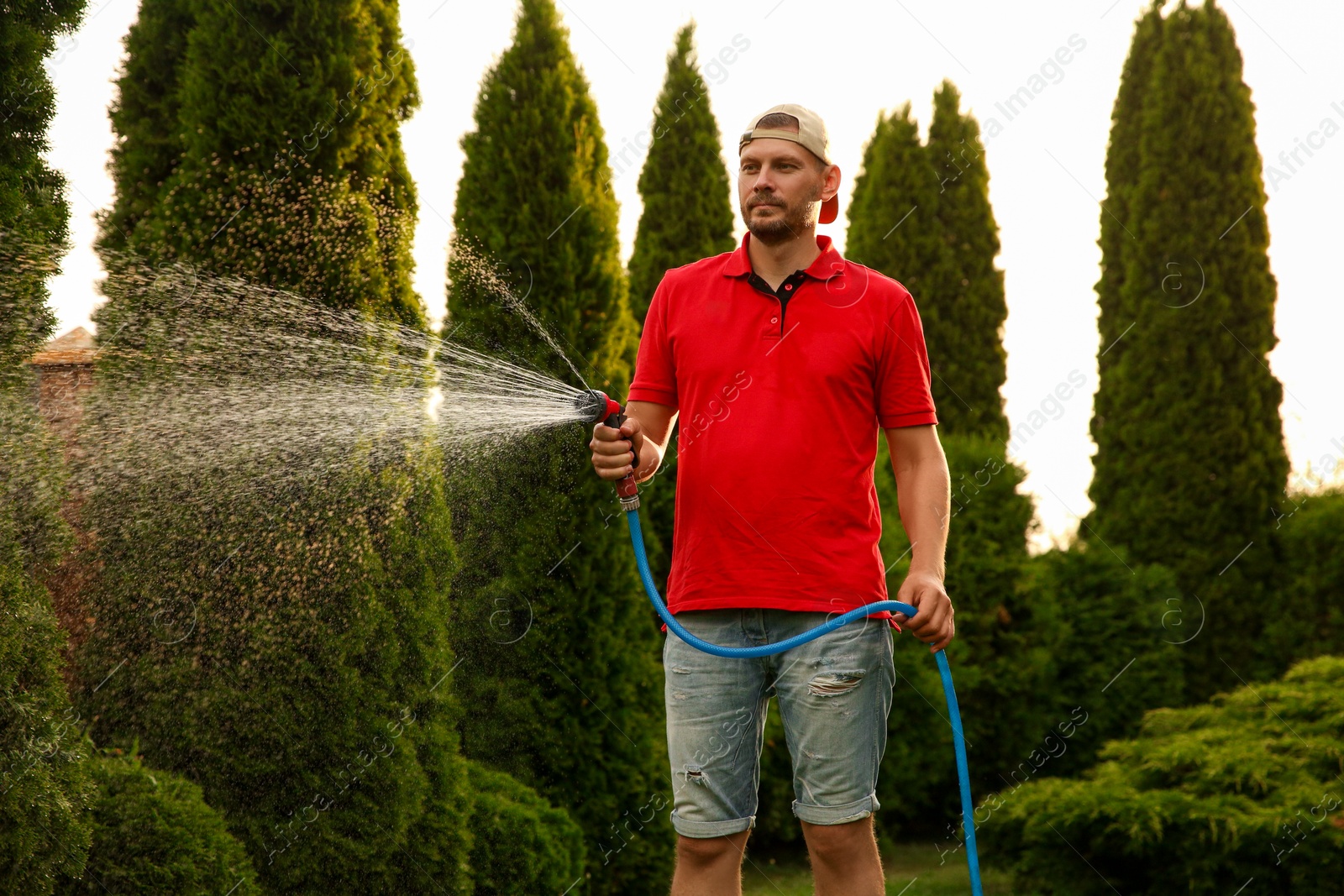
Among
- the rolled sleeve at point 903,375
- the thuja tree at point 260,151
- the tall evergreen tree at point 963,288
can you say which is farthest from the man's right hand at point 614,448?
the tall evergreen tree at point 963,288

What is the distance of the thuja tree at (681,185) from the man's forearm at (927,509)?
20.9 feet

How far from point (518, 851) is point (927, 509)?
10.5 feet

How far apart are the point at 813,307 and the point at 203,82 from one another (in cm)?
325

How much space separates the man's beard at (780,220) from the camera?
113 inches

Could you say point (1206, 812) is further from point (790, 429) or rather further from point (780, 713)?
point (790, 429)

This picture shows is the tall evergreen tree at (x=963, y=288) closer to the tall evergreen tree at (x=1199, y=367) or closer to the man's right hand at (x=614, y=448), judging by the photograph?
the tall evergreen tree at (x=1199, y=367)

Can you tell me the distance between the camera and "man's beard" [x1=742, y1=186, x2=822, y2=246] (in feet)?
9.40

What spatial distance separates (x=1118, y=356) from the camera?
1063cm

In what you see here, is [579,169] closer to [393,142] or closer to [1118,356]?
[393,142]

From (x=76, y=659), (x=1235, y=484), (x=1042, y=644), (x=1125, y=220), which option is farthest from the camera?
(x=1125, y=220)

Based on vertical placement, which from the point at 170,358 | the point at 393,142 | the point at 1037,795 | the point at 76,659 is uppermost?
the point at 393,142

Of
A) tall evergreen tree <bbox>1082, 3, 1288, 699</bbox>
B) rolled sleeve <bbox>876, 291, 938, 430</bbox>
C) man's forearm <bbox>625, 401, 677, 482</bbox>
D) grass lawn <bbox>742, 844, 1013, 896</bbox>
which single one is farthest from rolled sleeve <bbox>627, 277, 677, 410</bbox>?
tall evergreen tree <bbox>1082, 3, 1288, 699</bbox>

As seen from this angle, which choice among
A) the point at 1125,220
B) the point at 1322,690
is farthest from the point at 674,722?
the point at 1125,220

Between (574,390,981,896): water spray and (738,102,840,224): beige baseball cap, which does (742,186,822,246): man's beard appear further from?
(574,390,981,896): water spray
